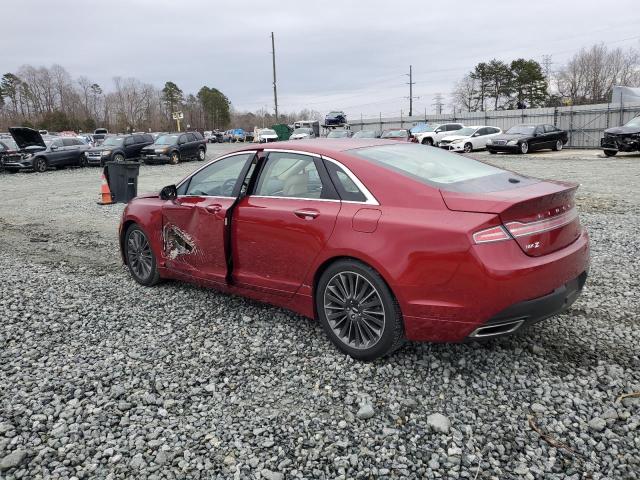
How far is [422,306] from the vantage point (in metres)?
3.14

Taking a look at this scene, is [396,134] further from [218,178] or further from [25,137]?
[218,178]

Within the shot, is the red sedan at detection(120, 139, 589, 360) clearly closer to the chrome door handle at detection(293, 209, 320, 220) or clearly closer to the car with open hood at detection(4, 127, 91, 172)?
the chrome door handle at detection(293, 209, 320, 220)

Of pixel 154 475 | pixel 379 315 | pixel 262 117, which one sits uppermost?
pixel 262 117

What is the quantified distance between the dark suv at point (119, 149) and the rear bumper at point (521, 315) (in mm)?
24647

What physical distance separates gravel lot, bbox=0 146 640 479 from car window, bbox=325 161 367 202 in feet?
3.81

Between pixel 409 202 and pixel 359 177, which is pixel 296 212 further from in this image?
pixel 409 202

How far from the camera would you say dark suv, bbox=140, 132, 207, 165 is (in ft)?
81.8

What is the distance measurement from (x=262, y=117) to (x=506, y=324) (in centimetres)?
13063

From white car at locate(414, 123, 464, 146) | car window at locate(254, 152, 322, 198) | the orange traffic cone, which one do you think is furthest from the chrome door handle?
white car at locate(414, 123, 464, 146)

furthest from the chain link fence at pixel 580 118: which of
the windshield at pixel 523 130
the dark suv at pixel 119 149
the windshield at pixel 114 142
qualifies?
the windshield at pixel 114 142

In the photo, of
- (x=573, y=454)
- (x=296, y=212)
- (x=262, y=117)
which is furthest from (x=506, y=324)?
(x=262, y=117)

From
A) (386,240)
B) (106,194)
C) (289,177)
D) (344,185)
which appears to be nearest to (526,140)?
(106,194)

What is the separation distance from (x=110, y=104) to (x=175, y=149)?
103840 millimetres

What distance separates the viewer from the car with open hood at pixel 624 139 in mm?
19391
